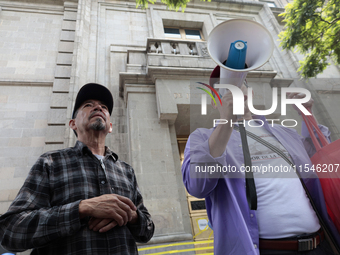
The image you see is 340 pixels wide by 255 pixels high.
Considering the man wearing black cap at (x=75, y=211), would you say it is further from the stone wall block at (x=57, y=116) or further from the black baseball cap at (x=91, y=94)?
the stone wall block at (x=57, y=116)

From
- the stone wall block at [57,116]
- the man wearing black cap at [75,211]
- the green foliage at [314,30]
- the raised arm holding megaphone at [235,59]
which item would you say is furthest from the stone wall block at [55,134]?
the green foliage at [314,30]

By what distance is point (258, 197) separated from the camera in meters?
1.72

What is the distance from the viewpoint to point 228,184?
1722 millimetres

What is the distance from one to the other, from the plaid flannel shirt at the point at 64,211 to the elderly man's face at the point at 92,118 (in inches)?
10.6

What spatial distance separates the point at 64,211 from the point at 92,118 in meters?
1.16

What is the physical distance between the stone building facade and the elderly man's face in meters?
2.52

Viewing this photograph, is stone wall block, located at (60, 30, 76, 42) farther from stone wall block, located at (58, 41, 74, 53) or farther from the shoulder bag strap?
the shoulder bag strap

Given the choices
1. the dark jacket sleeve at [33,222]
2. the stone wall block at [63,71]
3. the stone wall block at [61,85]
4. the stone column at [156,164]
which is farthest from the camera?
the stone wall block at [63,71]

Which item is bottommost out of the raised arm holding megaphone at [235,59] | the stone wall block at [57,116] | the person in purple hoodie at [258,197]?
the person in purple hoodie at [258,197]

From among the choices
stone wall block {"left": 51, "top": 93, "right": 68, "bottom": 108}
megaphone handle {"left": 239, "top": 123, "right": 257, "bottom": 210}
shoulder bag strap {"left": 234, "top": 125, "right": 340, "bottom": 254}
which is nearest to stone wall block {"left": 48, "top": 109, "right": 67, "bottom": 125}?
stone wall block {"left": 51, "top": 93, "right": 68, "bottom": 108}

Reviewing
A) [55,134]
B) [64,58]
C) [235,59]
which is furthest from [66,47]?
[235,59]

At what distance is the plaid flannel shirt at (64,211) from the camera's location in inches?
60.8

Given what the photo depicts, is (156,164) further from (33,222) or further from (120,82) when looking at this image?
(33,222)

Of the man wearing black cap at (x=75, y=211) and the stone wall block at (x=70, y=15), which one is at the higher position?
the stone wall block at (x=70, y=15)
